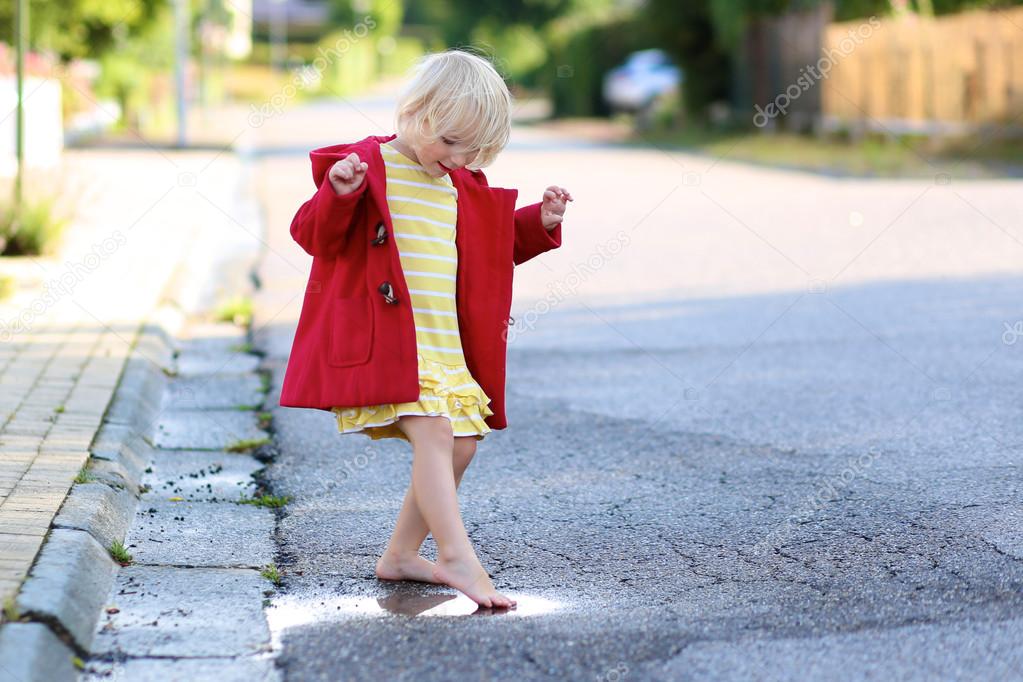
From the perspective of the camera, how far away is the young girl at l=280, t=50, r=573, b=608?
338 cm

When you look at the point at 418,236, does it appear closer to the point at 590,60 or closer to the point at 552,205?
the point at 552,205

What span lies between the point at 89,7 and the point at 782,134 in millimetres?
12587

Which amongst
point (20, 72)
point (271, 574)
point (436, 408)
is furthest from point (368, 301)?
point (20, 72)

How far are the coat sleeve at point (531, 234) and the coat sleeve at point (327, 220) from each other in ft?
1.57

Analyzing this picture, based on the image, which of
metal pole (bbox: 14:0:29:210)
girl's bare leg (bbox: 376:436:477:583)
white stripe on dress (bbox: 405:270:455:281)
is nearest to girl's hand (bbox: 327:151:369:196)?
white stripe on dress (bbox: 405:270:455:281)

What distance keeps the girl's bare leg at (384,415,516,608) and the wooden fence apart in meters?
17.3

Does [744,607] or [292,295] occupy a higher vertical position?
[744,607]

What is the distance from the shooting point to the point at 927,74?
2131cm

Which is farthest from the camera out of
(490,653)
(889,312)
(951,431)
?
(889,312)

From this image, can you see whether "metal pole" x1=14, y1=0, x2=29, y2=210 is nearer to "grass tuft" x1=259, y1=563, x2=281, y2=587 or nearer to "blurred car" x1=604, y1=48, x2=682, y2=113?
"grass tuft" x1=259, y1=563, x2=281, y2=587

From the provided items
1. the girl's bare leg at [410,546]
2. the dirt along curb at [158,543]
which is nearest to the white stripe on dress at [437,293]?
the girl's bare leg at [410,546]

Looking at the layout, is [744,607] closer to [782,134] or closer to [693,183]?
[693,183]

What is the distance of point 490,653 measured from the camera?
3096 millimetres

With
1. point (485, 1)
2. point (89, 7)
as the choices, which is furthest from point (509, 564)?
point (485, 1)
